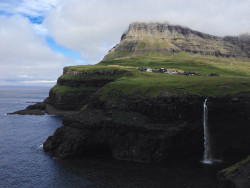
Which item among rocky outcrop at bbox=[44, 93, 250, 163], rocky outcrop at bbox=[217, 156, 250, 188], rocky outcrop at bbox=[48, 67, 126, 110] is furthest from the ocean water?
rocky outcrop at bbox=[48, 67, 126, 110]

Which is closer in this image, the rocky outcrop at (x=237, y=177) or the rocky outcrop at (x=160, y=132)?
the rocky outcrop at (x=237, y=177)

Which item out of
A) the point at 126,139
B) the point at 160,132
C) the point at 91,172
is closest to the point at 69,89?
the point at 126,139

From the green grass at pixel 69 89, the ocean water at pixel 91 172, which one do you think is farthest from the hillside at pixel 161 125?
the green grass at pixel 69 89

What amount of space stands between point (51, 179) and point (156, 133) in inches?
1169

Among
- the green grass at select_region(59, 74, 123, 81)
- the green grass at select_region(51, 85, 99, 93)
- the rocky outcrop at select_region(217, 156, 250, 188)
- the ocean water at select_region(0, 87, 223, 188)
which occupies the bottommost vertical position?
the ocean water at select_region(0, 87, 223, 188)

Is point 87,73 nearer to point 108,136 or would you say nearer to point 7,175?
point 108,136

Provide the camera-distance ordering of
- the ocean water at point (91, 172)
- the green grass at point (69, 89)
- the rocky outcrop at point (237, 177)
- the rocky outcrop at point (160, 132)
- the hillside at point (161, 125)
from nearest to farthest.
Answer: the rocky outcrop at point (237, 177)
the ocean water at point (91, 172)
the rocky outcrop at point (160, 132)
the hillside at point (161, 125)
the green grass at point (69, 89)

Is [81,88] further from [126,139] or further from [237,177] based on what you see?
[237,177]

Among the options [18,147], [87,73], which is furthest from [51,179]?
[87,73]

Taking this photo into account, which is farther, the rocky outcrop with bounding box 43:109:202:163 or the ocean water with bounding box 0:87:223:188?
the rocky outcrop with bounding box 43:109:202:163

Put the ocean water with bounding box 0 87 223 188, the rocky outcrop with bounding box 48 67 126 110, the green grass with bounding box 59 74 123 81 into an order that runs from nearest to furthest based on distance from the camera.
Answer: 1. the ocean water with bounding box 0 87 223 188
2. the green grass with bounding box 59 74 123 81
3. the rocky outcrop with bounding box 48 67 126 110

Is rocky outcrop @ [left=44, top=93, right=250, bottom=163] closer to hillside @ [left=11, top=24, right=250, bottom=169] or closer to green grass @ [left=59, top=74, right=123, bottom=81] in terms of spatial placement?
hillside @ [left=11, top=24, right=250, bottom=169]

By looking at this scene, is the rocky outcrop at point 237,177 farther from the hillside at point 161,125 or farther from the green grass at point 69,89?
the green grass at point 69,89

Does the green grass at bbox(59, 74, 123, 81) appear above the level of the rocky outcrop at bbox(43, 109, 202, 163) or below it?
above
